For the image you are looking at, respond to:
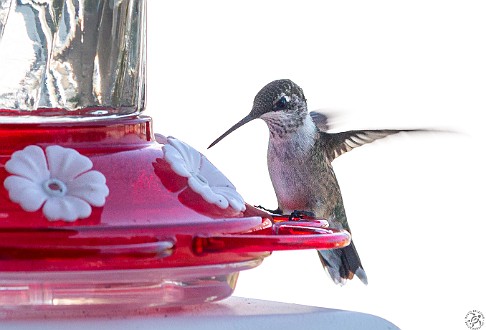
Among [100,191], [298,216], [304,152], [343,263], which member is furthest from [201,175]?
[343,263]

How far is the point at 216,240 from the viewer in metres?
1.80

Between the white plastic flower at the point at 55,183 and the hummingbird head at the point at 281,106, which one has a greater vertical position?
the white plastic flower at the point at 55,183

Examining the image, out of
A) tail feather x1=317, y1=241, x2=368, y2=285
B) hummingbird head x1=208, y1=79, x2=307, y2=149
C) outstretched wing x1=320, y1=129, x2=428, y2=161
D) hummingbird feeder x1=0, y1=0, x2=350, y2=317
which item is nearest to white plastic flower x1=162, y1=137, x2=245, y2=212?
hummingbird feeder x1=0, y1=0, x2=350, y2=317

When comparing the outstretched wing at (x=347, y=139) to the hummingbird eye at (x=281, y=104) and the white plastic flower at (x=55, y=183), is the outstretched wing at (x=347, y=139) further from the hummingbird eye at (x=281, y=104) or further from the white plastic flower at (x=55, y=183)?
the white plastic flower at (x=55, y=183)

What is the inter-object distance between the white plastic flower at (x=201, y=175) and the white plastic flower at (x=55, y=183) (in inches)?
8.1

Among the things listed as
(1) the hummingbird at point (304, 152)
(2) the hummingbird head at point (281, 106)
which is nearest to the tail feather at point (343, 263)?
(1) the hummingbird at point (304, 152)

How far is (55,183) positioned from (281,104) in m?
2.38

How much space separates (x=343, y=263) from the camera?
4316 millimetres

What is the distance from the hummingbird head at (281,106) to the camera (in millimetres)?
4051

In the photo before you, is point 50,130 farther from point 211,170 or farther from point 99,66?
point 211,170

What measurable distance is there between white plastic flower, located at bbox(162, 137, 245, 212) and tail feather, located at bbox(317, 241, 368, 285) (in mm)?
2201

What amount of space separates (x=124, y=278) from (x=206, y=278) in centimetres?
23

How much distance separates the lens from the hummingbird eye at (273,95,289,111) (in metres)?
4.09

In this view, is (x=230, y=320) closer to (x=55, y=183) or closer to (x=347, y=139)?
(x=55, y=183)
